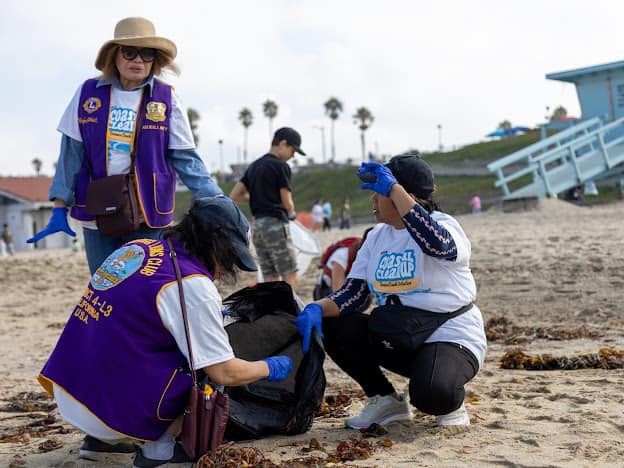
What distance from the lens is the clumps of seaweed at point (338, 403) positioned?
3785 millimetres

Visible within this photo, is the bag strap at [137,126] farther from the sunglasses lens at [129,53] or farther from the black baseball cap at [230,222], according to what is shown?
the black baseball cap at [230,222]

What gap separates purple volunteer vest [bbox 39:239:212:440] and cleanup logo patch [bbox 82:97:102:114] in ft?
3.78

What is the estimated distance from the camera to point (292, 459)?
9.86 feet

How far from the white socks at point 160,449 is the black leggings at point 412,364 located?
991 mm

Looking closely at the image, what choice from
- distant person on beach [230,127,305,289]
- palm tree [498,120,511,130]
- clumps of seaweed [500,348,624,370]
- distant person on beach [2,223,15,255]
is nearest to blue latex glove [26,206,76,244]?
distant person on beach [230,127,305,289]

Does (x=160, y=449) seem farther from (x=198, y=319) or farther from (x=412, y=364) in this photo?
(x=412, y=364)

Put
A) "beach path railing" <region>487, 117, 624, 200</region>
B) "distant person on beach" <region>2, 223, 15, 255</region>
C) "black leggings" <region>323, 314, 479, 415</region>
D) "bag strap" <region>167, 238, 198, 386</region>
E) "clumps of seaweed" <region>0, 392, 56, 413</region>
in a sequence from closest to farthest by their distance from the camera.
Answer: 1. "bag strap" <region>167, 238, 198, 386</region>
2. "black leggings" <region>323, 314, 479, 415</region>
3. "clumps of seaweed" <region>0, 392, 56, 413</region>
4. "beach path railing" <region>487, 117, 624, 200</region>
5. "distant person on beach" <region>2, 223, 15, 255</region>

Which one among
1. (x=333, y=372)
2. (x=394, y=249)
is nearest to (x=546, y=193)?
(x=333, y=372)

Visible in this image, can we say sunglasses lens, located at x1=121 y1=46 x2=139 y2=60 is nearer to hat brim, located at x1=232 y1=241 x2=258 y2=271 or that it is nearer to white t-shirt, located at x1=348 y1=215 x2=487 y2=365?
hat brim, located at x1=232 y1=241 x2=258 y2=271

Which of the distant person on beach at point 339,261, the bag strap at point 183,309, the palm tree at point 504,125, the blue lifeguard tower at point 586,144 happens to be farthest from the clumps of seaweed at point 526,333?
the palm tree at point 504,125

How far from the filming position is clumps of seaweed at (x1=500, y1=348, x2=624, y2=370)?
4.42 m

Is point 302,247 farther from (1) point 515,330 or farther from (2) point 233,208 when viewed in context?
(2) point 233,208

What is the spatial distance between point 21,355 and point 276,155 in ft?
8.22

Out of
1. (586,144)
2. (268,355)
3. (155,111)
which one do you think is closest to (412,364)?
(268,355)
